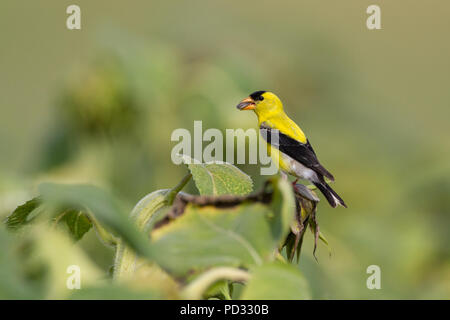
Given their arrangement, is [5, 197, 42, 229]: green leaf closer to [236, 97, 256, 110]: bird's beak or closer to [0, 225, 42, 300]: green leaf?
[0, 225, 42, 300]: green leaf

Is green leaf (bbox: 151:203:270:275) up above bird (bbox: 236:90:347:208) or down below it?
below

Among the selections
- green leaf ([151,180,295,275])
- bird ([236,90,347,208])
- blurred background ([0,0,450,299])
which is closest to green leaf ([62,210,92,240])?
green leaf ([151,180,295,275])

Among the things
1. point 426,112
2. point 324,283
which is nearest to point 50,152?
point 324,283

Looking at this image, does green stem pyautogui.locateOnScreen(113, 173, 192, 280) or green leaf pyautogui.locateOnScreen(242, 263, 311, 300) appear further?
green stem pyautogui.locateOnScreen(113, 173, 192, 280)

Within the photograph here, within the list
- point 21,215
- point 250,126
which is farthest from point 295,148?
point 21,215

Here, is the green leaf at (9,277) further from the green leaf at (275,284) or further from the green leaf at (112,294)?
the green leaf at (275,284)

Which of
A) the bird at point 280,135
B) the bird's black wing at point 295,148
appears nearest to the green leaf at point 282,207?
the bird's black wing at point 295,148

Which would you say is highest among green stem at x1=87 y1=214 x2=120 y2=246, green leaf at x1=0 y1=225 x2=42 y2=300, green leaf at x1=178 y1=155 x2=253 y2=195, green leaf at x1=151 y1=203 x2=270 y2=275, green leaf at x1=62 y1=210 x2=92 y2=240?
green leaf at x1=178 y1=155 x2=253 y2=195

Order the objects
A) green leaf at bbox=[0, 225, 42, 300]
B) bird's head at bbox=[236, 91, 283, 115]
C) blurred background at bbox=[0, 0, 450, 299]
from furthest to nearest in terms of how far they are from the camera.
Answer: blurred background at bbox=[0, 0, 450, 299] < bird's head at bbox=[236, 91, 283, 115] < green leaf at bbox=[0, 225, 42, 300]
